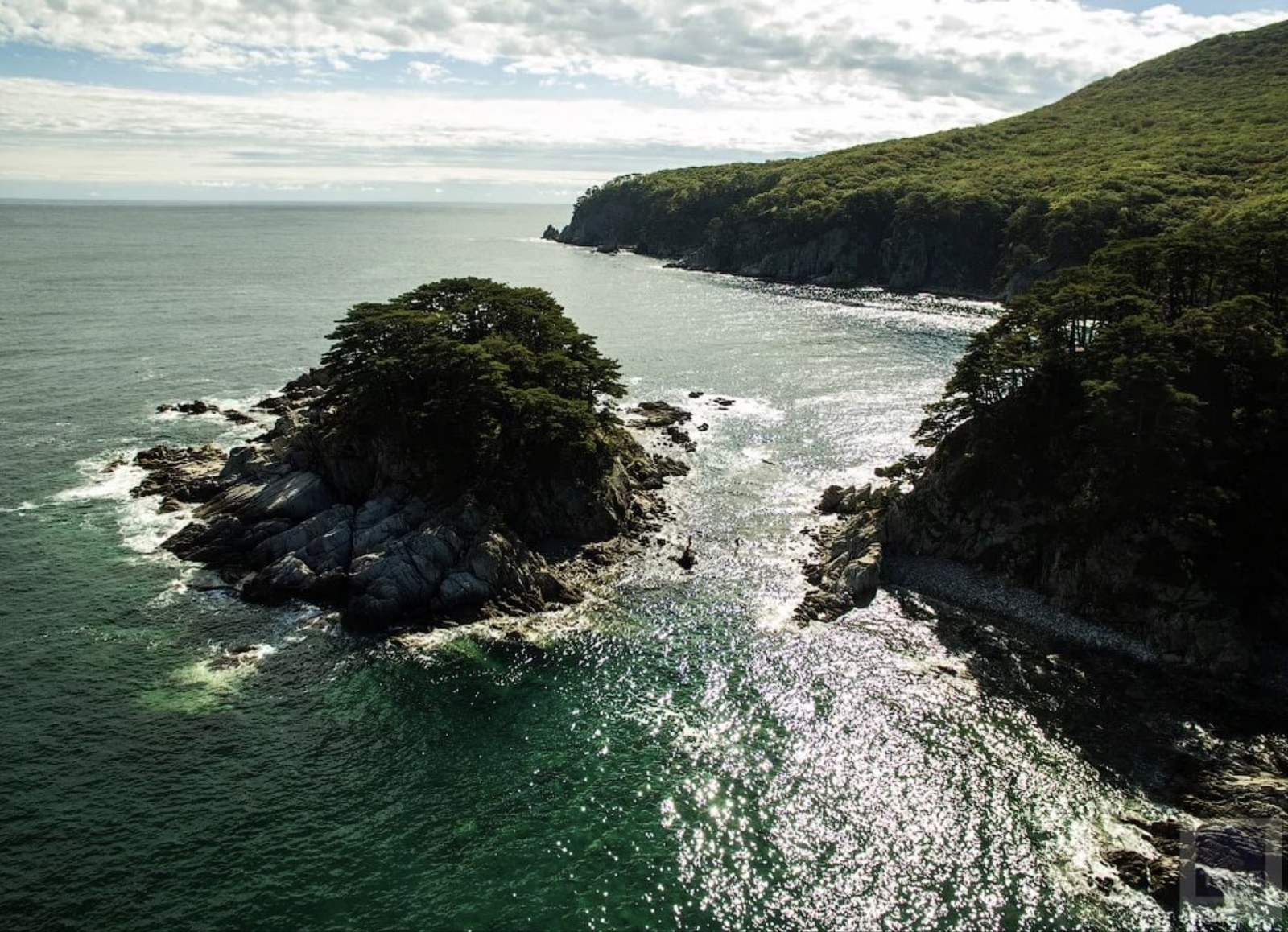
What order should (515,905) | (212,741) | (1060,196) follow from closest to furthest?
(515,905) → (212,741) → (1060,196)

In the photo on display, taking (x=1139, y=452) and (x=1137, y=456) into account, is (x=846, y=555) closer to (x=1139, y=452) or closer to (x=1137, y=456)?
(x=1137, y=456)

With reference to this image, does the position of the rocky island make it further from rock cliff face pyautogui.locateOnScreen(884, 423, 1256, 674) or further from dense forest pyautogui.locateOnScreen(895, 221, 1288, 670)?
dense forest pyautogui.locateOnScreen(895, 221, 1288, 670)

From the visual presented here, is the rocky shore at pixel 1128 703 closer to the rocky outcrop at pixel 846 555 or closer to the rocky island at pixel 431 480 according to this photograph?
the rocky outcrop at pixel 846 555

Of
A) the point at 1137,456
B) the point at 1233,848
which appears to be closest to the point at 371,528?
the point at 1233,848

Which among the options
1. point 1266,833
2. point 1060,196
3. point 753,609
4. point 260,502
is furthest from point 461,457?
point 1060,196

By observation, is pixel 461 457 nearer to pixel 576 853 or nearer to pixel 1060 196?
pixel 576 853

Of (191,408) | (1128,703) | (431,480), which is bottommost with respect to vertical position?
(1128,703)

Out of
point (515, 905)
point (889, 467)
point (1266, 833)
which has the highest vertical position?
point (889, 467)
